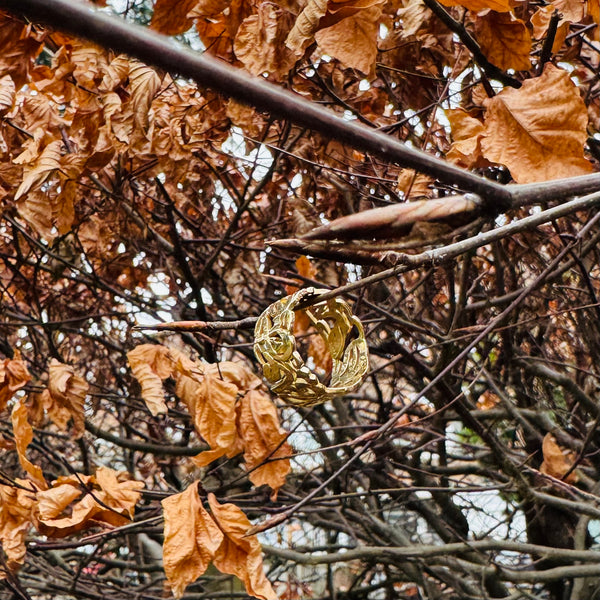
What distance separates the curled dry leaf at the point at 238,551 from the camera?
217cm

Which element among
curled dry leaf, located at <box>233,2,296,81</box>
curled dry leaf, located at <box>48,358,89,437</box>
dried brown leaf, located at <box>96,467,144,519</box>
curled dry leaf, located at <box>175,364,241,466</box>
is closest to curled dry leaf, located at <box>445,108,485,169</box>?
curled dry leaf, located at <box>233,2,296,81</box>

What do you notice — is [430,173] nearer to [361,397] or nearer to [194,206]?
[194,206]

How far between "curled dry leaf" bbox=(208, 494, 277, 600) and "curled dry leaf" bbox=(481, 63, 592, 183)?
1.22m

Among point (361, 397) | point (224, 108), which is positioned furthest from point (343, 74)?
point (361, 397)

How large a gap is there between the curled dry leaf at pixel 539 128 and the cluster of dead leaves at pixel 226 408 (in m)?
0.90

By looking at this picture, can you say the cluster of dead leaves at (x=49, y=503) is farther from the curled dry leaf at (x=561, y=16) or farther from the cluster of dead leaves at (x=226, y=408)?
the curled dry leaf at (x=561, y=16)

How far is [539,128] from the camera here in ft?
4.96

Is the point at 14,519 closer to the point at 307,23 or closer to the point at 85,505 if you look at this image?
the point at 85,505

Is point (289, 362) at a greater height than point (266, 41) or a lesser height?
Result: lesser

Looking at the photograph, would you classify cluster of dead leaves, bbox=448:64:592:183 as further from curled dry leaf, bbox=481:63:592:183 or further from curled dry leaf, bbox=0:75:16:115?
curled dry leaf, bbox=0:75:16:115

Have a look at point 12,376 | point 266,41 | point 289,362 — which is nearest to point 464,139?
point 266,41

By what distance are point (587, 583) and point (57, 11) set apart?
367 centimetres

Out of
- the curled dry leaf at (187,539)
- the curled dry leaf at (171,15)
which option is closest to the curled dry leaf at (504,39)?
the curled dry leaf at (171,15)

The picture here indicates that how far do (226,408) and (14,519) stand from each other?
80 centimetres
